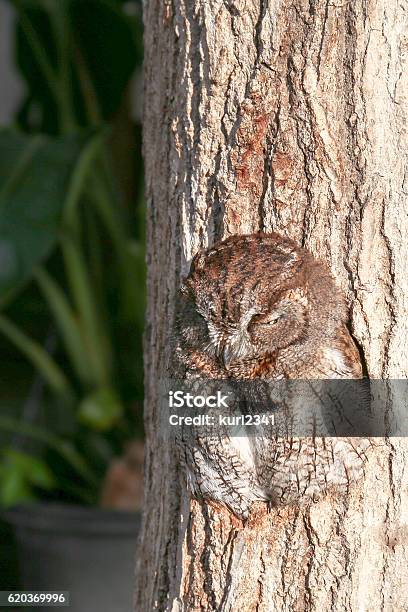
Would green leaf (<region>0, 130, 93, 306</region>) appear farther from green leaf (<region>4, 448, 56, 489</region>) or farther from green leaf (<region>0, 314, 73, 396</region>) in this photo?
green leaf (<region>4, 448, 56, 489</region>)

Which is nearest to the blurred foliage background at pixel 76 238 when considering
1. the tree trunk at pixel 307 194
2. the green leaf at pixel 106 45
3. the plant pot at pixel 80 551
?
the green leaf at pixel 106 45

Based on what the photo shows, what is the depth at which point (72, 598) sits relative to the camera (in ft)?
6.29

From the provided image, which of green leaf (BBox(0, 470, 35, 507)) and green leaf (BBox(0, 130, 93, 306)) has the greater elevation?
green leaf (BBox(0, 130, 93, 306))

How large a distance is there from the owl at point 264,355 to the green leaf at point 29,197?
799 millimetres

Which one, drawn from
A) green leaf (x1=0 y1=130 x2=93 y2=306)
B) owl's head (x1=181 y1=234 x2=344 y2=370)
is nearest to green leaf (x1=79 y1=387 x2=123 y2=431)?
green leaf (x1=0 y1=130 x2=93 y2=306)

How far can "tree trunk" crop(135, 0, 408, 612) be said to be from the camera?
0.86 metres

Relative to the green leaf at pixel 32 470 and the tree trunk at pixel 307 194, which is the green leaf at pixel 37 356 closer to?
the green leaf at pixel 32 470

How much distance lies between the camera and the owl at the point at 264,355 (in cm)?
83

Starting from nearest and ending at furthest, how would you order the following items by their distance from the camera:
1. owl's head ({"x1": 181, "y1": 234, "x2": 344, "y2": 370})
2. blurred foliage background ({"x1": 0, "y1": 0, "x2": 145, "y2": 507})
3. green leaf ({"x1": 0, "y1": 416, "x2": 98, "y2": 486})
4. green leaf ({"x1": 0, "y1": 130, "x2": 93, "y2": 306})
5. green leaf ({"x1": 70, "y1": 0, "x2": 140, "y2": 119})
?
owl's head ({"x1": 181, "y1": 234, "x2": 344, "y2": 370}) < green leaf ({"x1": 0, "y1": 130, "x2": 93, "y2": 306}) < blurred foliage background ({"x1": 0, "y1": 0, "x2": 145, "y2": 507}) < green leaf ({"x1": 0, "y1": 416, "x2": 98, "y2": 486}) < green leaf ({"x1": 70, "y1": 0, "x2": 140, "y2": 119})

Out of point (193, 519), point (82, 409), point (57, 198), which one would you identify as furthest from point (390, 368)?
point (82, 409)

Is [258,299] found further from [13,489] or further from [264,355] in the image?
[13,489]

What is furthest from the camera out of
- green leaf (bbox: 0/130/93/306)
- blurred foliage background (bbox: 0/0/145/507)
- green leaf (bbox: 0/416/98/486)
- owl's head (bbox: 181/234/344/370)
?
green leaf (bbox: 0/416/98/486)

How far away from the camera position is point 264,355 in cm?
85

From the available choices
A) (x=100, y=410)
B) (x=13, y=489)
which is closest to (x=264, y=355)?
(x=100, y=410)
